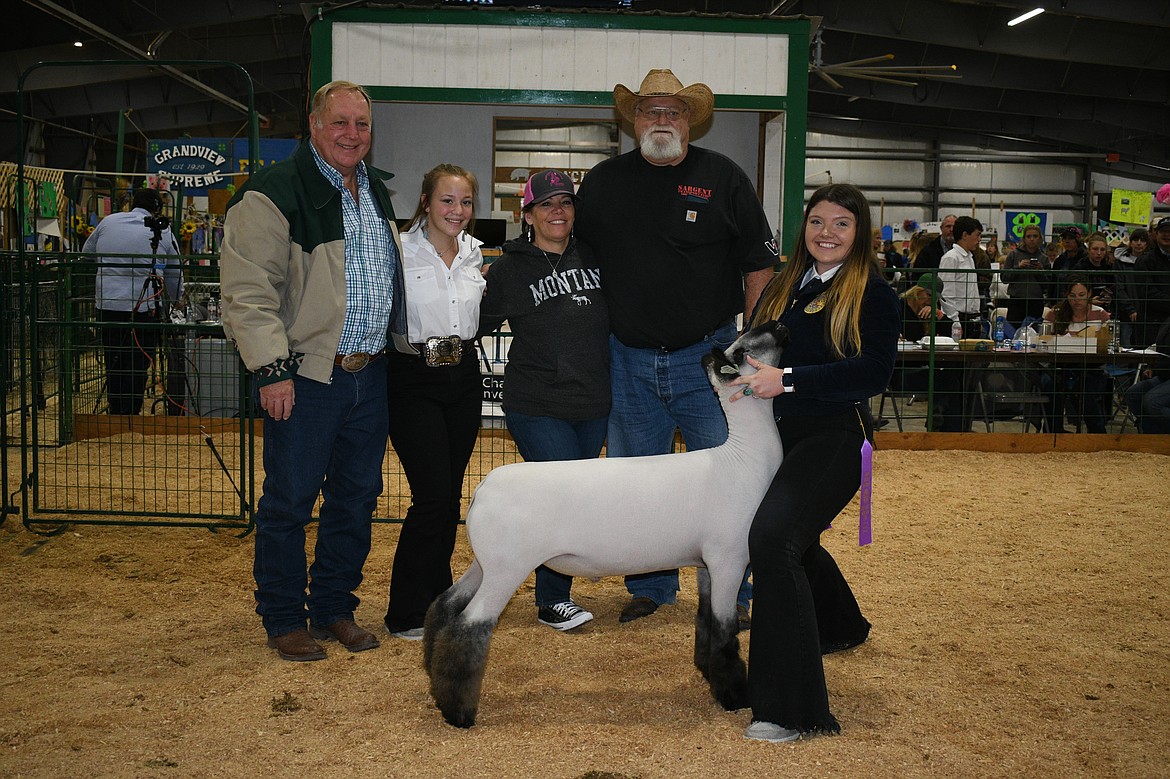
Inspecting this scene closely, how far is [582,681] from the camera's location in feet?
13.3

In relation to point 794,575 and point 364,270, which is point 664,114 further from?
point 794,575

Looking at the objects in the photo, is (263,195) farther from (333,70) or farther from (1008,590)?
(333,70)

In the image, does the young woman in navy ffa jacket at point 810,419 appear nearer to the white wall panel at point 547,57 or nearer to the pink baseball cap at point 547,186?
the pink baseball cap at point 547,186

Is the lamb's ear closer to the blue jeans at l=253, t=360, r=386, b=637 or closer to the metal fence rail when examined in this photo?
the blue jeans at l=253, t=360, r=386, b=637

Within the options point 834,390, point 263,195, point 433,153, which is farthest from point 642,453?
point 433,153

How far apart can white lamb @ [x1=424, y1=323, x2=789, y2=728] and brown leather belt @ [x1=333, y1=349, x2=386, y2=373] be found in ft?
2.98

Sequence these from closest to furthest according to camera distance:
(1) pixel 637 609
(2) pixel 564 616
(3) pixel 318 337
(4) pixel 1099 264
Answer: (3) pixel 318 337 < (2) pixel 564 616 < (1) pixel 637 609 < (4) pixel 1099 264

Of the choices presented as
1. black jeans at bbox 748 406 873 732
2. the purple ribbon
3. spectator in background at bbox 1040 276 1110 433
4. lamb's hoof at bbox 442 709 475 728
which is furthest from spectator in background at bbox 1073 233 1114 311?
lamb's hoof at bbox 442 709 475 728

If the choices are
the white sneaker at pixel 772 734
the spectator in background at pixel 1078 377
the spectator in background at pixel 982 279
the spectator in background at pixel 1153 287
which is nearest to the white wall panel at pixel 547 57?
the spectator in background at pixel 982 279

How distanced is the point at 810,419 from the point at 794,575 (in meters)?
0.62

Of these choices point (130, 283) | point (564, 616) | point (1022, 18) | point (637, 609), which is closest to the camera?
point (564, 616)

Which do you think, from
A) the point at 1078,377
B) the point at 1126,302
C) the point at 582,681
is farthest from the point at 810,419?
the point at 1126,302

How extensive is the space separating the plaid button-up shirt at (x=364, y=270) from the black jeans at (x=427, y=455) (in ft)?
0.78

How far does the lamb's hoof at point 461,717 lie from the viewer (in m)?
3.55
